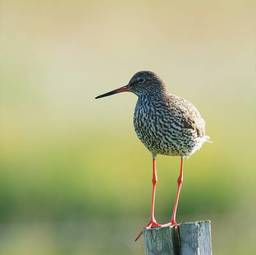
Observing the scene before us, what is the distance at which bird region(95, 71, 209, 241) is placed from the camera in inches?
376

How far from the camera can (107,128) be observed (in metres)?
15.8

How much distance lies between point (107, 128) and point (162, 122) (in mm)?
6236

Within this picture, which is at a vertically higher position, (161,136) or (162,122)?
(162,122)

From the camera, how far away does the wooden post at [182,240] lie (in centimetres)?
754

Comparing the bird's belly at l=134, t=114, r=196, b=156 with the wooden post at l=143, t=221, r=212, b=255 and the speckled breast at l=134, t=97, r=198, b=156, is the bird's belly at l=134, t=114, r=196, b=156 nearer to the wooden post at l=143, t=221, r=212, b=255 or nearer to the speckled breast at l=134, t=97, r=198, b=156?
the speckled breast at l=134, t=97, r=198, b=156

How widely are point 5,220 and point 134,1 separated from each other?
10335 millimetres

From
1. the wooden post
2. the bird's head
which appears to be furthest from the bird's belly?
the wooden post

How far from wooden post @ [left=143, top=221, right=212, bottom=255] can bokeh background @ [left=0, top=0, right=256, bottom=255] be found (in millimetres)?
5612

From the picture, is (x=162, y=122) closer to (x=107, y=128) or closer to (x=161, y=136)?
(x=161, y=136)

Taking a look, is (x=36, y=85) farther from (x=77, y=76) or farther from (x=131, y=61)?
(x=131, y=61)

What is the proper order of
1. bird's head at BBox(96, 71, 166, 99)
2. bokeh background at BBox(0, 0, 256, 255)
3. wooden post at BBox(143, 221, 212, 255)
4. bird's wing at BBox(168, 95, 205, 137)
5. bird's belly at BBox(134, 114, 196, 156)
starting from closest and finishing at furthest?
wooden post at BBox(143, 221, 212, 255)
bird's belly at BBox(134, 114, 196, 156)
bird's wing at BBox(168, 95, 205, 137)
bird's head at BBox(96, 71, 166, 99)
bokeh background at BBox(0, 0, 256, 255)

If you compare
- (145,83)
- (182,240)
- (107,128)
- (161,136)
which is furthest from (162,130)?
(107,128)

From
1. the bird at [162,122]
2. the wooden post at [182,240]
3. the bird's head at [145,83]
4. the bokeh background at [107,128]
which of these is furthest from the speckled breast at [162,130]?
the bokeh background at [107,128]

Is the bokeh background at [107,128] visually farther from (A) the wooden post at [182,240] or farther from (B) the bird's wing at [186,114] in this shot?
(A) the wooden post at [182,240]
